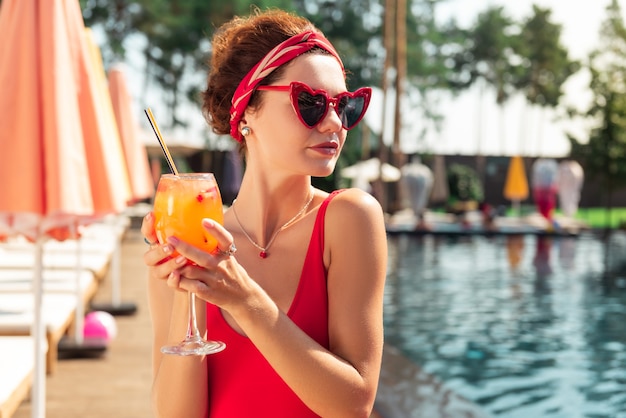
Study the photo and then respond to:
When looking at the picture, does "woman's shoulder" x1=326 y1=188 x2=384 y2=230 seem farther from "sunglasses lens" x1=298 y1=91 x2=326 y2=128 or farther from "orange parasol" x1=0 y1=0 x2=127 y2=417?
"orange parasol" x1=0 y1=0 x2=127 y2=417

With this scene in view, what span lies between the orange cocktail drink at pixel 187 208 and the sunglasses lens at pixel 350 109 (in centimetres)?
30

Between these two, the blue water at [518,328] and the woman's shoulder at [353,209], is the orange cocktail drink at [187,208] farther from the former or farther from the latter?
the blue water at [518,328]

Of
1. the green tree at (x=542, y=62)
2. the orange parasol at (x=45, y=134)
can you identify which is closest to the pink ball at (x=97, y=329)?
the orange parasol at (x=45, y=134)

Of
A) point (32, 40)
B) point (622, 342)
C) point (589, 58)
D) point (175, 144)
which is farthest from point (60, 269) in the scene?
point (589, 58)

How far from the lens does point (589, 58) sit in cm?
3534

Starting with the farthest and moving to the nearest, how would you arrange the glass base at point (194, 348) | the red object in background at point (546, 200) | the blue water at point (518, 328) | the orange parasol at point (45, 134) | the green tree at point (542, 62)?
1. the green tree at point (542, 62)
2. the red object in background at point (546, 200)
3. the blue water at point (518, 328)
4. the orange parasol at point (45, 134)
5. the glass base at point (194, 348)

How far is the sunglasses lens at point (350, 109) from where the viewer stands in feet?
5.65

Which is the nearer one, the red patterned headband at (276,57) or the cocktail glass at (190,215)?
the cocktail glass at (190,215)

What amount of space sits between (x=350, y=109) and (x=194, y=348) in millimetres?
591

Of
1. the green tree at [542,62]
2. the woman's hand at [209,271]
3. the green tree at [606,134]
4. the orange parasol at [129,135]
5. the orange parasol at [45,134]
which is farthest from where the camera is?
the green tree at [542,62]

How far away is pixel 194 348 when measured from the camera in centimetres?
162

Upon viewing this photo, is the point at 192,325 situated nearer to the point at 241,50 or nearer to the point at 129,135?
the point at 241,50

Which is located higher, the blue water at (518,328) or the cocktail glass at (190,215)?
the cocktail glass at (190,215)

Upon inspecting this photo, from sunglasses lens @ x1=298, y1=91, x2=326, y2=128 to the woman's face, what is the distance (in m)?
0.01
